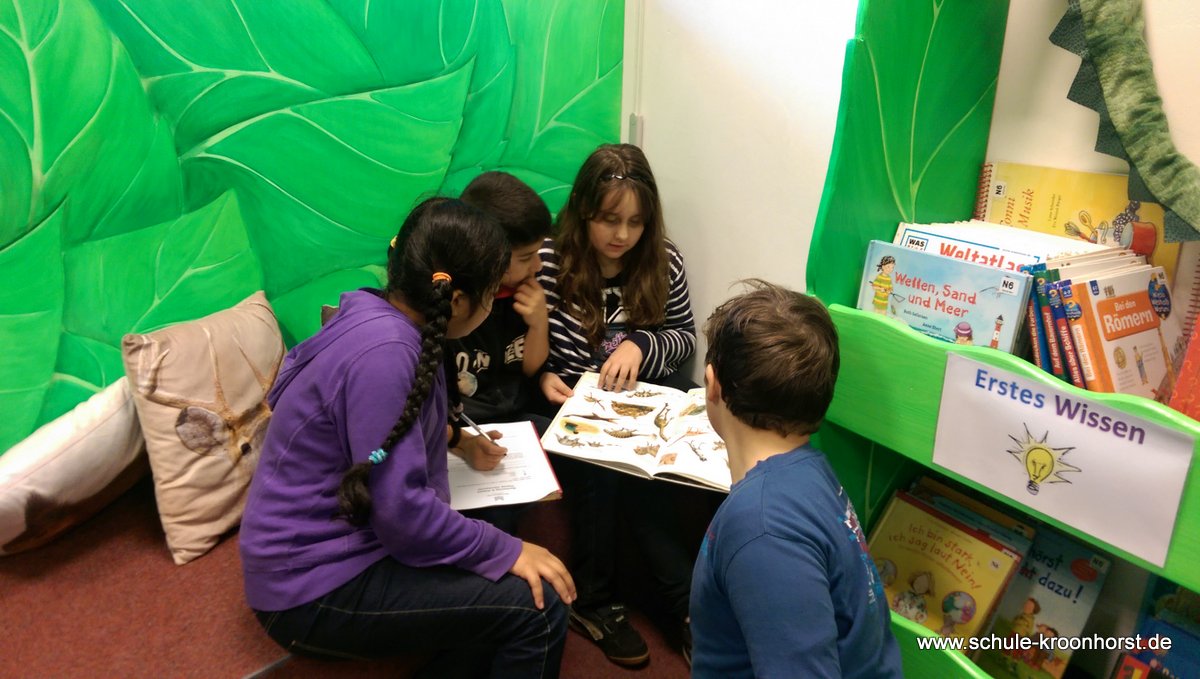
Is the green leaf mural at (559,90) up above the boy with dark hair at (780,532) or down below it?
above

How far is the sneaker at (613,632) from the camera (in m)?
1.69

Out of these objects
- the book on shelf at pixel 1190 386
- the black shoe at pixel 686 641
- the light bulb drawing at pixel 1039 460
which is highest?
the book on shelf at pixel 1190 386

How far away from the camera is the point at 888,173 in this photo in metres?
1.36

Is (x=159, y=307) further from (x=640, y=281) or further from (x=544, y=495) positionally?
(x=640, y=281)

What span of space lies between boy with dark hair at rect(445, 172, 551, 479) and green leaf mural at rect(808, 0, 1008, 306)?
66 cm

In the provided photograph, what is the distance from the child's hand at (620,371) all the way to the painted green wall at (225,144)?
25.9 inches

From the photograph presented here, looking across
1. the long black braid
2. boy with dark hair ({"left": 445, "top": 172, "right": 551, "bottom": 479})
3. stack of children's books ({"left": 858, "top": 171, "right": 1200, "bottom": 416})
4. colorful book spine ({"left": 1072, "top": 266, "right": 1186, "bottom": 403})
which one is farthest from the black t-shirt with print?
colorful book spine ({"left": 1072, "top": 266, "right": 1186, "bottom": 403})

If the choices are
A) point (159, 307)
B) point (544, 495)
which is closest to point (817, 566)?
point (544, 495)

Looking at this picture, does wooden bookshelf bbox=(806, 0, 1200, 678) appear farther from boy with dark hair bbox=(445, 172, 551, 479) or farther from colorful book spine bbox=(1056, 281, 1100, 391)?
boy with dark hair bbox=(445, 172, 551, 479)

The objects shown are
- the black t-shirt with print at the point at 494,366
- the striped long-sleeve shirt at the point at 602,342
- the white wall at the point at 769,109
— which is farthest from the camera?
the striped long-sleeve shirt at the point at 602,342

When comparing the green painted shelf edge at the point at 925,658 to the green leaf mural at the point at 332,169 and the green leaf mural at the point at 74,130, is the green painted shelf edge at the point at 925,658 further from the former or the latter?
the green leaf mural at the point at 74,130

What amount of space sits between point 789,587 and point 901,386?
52 centimetres

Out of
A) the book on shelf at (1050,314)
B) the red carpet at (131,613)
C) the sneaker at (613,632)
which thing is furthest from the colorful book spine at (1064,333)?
the red carpet at (131,613)

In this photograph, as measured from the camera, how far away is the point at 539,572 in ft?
4.19
